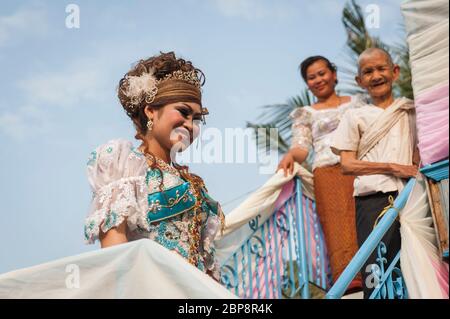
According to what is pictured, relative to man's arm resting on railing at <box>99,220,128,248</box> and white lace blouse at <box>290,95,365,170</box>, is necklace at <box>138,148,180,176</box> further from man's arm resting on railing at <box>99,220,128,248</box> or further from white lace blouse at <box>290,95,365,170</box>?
white lace blouse at <box>290,95,365,170</box>

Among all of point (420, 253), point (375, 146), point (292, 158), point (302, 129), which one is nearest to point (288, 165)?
point (292, 158)

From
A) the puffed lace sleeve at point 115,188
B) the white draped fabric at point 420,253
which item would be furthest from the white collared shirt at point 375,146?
the puffed lace sleeve at point 115,188

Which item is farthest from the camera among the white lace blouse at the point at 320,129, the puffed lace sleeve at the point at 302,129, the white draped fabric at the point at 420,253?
the puffed lace sleeve at the point at 302,129

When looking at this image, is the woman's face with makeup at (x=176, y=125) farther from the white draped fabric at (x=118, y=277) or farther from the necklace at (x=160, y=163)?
the white draped fabric at (x=118, y=277)

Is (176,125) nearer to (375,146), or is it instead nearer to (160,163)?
(160,163)

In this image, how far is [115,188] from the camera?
154 inches

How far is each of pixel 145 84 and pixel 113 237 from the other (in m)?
0.86

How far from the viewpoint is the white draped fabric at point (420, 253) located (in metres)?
3.77

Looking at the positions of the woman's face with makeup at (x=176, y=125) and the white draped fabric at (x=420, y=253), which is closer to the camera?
the white draped fabric at (x=420, y=253)

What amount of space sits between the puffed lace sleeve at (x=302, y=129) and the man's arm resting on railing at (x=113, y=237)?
2.67 m
